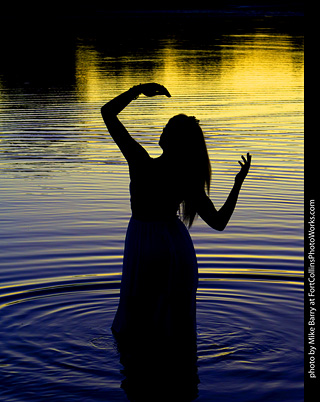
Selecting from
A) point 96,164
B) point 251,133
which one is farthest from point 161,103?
point 96,164

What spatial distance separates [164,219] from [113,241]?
13.4 ft

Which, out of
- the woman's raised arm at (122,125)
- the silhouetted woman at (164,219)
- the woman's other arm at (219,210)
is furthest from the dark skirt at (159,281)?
the woman's raised arm at (122,125)

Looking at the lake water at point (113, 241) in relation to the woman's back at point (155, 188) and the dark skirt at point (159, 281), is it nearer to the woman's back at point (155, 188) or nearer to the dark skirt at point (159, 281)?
the dark skirt at point (159, 281)

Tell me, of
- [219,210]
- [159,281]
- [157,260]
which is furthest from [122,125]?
[159,281]

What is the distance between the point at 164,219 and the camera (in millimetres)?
6379

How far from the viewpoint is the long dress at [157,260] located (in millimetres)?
6254

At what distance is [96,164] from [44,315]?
313 inches

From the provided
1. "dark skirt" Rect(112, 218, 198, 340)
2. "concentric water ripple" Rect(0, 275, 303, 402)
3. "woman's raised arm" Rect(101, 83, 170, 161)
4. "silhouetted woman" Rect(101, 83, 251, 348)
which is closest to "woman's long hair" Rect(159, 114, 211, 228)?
"silhouetted woman" Rect(101, 83, 251, 348)

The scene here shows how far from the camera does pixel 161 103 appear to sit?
2433 cm

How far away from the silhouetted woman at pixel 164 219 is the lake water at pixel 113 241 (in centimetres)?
42

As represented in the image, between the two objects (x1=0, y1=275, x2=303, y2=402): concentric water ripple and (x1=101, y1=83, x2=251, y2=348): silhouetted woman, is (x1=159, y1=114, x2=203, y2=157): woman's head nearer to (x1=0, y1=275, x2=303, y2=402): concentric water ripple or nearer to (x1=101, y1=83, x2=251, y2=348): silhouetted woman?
(x1=101, y1=83, x2=251, y2=348): silhouetted woman

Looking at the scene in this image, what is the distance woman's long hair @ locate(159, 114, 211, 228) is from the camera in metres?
6.09
